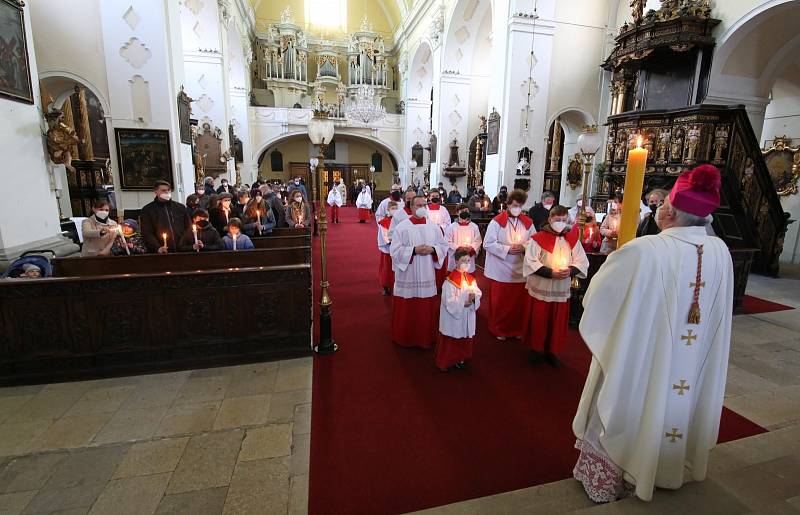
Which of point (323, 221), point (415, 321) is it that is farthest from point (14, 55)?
point (415, 321)

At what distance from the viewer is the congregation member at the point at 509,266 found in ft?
16.7

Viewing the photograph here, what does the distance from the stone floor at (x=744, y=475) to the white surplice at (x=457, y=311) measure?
1818mm

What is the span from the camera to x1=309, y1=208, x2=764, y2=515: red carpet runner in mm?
2678

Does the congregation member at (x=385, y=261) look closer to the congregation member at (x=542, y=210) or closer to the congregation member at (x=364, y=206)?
the congregation member at (x=542, y=210)

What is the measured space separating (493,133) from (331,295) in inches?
322

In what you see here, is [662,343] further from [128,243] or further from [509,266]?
[128,243]

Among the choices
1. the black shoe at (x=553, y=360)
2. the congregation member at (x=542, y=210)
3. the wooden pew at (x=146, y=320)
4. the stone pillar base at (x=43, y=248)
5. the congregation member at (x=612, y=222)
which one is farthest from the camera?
the congregation member at (x=542, y=210)

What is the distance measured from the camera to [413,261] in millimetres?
4715

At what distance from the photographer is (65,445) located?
304cm

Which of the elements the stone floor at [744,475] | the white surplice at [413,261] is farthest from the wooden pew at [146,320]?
the stone floor at [744,475]

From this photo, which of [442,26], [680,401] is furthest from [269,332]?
[442,26]

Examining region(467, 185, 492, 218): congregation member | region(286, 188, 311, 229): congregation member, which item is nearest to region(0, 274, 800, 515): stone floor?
region(286, 188, 311, 229): congregation member

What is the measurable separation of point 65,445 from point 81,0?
8844 millimetres

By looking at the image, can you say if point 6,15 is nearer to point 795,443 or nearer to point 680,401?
point 680,401
